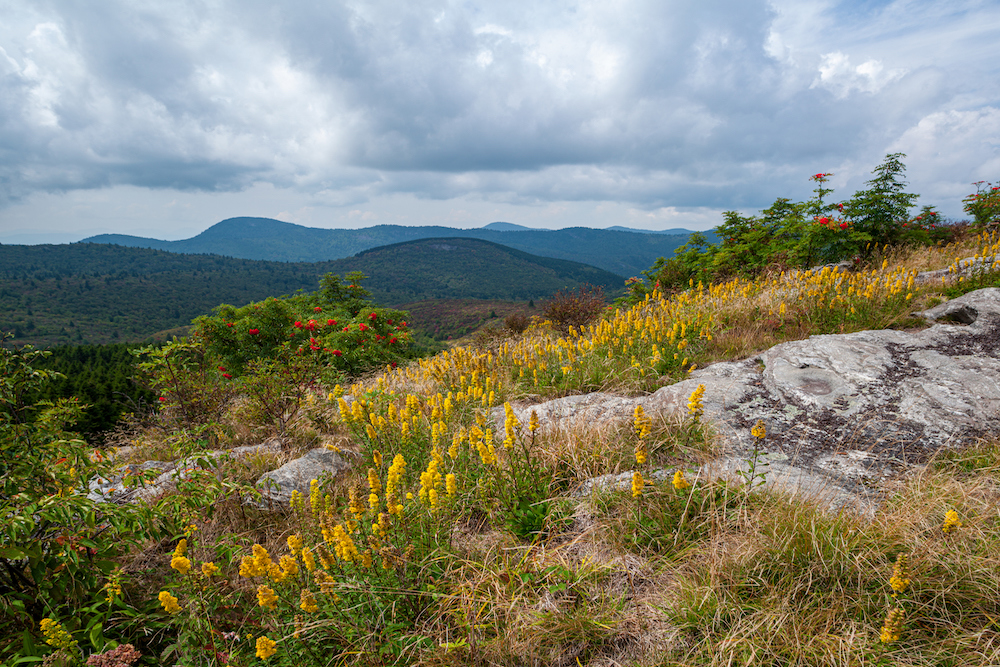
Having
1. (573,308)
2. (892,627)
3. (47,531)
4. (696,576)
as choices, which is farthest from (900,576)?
(573,308)

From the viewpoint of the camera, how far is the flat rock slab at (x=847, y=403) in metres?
2.99

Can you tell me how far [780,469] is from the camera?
303 cm

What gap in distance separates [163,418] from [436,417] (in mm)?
4801

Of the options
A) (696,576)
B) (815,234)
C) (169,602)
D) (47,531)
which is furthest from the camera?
(815,234)

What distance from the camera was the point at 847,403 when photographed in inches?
142

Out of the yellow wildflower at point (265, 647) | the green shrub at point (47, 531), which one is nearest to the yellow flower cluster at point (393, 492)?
the yellow wildflower at point (265, 647)

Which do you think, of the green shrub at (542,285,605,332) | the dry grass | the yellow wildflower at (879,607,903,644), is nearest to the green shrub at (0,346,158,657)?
the dry grass

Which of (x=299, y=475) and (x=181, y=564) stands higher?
(x=181, y=564)

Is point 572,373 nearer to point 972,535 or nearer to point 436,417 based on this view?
point 436,417

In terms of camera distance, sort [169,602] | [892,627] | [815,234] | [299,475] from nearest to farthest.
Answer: [892,627] → [169,602] → [299,475] → [815,234]

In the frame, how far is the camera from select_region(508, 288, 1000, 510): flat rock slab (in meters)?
2.99

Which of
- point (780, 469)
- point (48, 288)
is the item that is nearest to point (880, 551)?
point (780, 469)

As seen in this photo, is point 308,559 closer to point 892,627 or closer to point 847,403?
point 892,627

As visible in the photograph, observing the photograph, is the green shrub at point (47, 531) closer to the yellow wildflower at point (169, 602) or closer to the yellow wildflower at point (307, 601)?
the yellow wildflower at point (169, 602)
